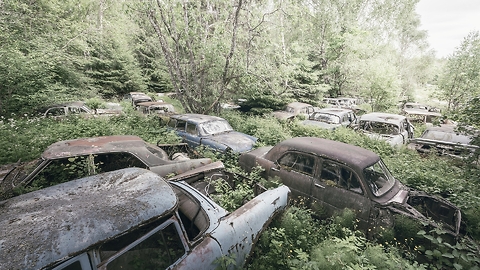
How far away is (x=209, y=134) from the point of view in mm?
7320

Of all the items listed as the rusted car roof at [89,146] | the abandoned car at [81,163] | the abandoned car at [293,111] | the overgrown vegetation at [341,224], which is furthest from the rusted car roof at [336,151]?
the abandoned car at [293,111]

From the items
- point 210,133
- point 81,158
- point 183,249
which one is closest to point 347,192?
point 183,249

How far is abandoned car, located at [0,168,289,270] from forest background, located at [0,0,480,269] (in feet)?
2.61

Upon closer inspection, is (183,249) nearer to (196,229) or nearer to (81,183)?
(196,229)

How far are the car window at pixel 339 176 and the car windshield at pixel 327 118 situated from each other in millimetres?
6805

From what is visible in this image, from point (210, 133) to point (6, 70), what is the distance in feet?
27.9

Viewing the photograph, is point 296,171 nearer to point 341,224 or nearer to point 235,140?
point 341,224

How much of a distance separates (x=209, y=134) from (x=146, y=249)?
536cm

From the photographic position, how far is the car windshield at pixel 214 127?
738cm

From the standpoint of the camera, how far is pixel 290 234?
3475 millimetres

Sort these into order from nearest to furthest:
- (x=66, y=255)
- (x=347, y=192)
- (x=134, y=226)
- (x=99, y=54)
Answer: (x=66, y=255)
(x=134, y=226)
(x=347, y=192)
(x=99, y=54)

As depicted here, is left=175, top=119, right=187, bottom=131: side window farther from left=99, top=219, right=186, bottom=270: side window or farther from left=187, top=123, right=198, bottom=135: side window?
left=99, top=219, right=186, bottom=270: side window

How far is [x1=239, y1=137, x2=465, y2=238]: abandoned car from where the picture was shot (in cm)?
379

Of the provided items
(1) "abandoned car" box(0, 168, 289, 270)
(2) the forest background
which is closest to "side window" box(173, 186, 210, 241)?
(1) "abandoned car" box(0, 168, 289, 270)
